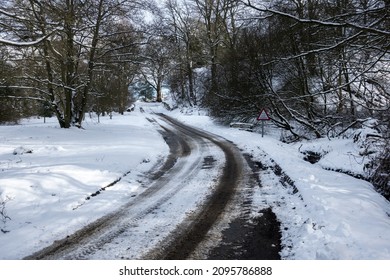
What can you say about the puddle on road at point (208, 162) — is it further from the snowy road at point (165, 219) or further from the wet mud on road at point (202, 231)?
the wet mud on road at point (202, 231)

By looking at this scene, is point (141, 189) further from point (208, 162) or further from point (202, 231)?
point (208, 162)

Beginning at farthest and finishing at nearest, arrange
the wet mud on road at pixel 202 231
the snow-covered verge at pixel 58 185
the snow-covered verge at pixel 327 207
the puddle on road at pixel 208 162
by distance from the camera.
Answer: the puddle on road at pixel 208 162 → the snow-covered verge at pixel 58 185 → the wet mud on road at pixel 202 231 → the snow-covered verge at pixel 327 207

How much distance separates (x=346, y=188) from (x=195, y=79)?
40.8m

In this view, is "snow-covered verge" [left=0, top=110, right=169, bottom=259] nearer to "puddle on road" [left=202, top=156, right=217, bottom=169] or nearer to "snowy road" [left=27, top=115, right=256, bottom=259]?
"snowy road" [left=27, top=115, right=256, bottom=259]

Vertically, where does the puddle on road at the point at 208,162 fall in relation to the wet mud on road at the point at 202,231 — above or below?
above

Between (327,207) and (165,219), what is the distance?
3.10 meters

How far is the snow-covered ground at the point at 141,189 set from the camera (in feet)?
16.4

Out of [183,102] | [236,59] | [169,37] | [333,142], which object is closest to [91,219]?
[333,142]

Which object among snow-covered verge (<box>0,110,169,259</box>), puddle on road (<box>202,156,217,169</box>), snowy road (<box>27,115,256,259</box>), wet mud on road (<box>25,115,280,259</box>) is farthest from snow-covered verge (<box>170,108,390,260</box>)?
snow-covered verge (<box>0,110,169,259</box>)

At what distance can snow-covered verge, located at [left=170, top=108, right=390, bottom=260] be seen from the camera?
15.2ft

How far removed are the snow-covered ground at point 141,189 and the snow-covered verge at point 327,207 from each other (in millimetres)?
15

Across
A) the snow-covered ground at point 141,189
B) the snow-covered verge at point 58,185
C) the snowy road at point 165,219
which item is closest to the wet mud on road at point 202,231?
the snowy road at point 165,219

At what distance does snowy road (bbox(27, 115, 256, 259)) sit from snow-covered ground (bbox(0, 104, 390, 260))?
47 cm

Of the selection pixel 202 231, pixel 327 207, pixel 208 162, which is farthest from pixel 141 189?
pixel 327 207
